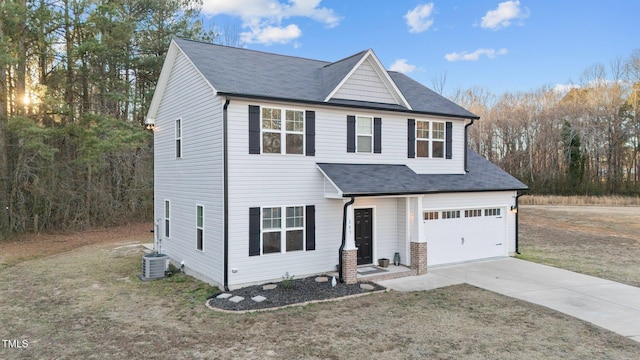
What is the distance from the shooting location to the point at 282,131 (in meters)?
11.3

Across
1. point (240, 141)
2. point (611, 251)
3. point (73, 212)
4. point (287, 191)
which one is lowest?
point (611, 251)

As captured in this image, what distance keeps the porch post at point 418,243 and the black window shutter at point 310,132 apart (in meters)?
3.72

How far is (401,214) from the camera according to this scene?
13297 mm

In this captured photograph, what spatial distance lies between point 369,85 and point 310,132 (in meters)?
2.98

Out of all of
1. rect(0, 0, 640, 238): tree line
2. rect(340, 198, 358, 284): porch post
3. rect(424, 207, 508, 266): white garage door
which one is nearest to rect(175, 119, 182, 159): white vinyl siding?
rect(340, 198, 358, 284): porch post

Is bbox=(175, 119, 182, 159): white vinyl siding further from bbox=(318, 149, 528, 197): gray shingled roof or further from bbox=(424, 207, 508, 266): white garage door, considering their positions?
bbox=(424, 207, 508, 266): white garage door

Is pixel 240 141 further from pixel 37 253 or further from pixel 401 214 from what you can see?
pixel 37 253

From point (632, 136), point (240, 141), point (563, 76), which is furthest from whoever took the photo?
point (563, 76)

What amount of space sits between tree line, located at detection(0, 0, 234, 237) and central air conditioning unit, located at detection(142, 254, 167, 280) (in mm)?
8843

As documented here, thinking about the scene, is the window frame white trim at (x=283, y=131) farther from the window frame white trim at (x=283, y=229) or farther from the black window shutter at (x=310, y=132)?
the window frame white trim at (x=283, y=229)

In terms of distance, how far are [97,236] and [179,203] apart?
994 centimetres

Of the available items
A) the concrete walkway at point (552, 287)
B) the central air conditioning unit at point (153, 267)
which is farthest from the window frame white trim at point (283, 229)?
the central air conditioning unit at point (153, 267)

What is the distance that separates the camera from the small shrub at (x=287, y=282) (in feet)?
34.2

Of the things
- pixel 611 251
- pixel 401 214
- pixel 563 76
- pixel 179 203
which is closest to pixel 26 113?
pixel 179 203
